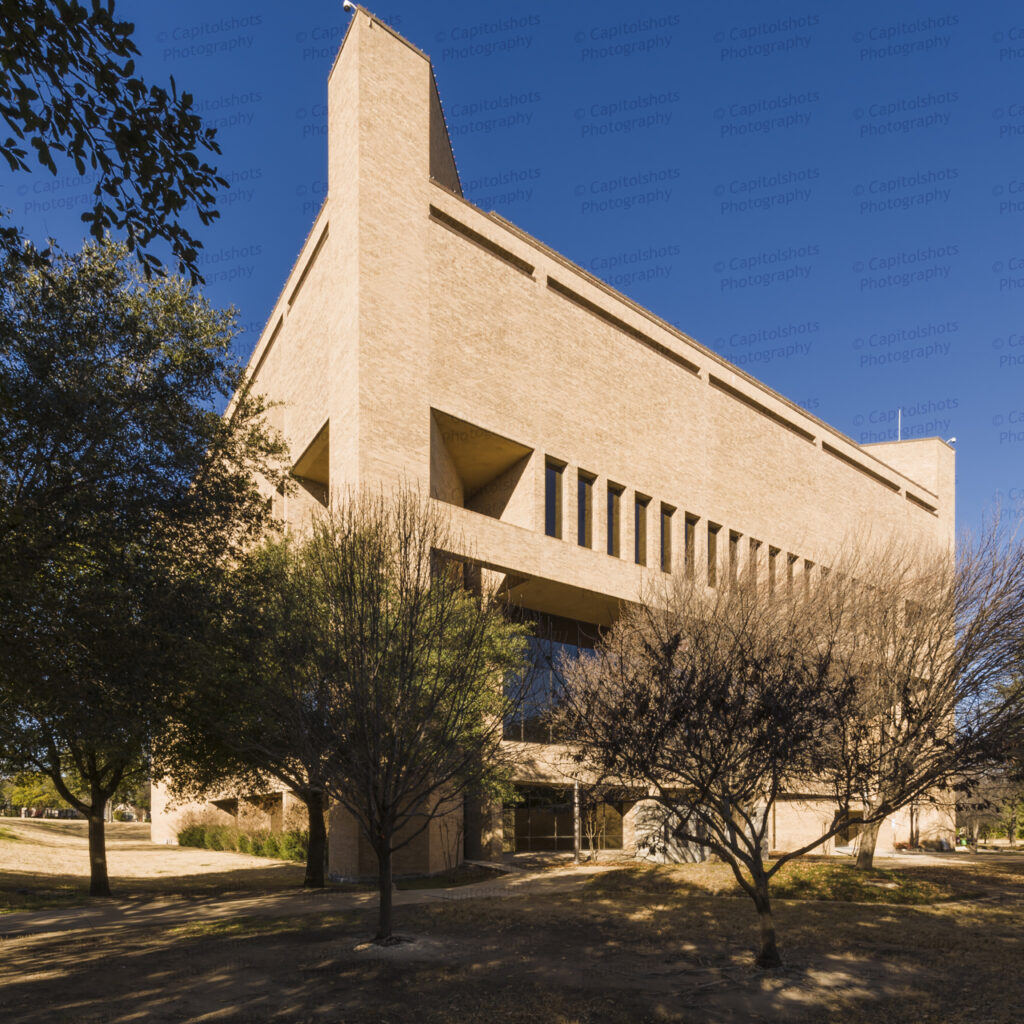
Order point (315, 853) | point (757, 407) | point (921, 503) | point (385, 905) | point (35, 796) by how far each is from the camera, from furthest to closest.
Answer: point (35, 796), point (921, 503), point (757, 407), point (315, 853), point (385, 905)

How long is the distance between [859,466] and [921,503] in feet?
34.1

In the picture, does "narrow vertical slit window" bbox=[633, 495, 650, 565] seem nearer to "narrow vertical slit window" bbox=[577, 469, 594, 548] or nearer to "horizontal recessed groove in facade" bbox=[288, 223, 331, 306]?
"narrow vertical slit window" bbox=[577, 469, 594, 548]

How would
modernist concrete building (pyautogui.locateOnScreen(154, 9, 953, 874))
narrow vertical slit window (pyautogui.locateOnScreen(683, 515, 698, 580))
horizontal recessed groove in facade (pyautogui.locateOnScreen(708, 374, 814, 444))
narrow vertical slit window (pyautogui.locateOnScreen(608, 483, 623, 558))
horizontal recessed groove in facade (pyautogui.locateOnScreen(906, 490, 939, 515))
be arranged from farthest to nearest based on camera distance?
horizontal recessed groove in facade (pyautogui.locateOnScreen(906, 490, 939, 515)) < horizontal recessed groove in facade (pyautogui.locateOnScreen(708, 374, 814, 444)) < narrow vertical slit window (pyautogui.locateOnScreen(683, 515, 698, 580)) < narrow vertical slit window (pyautogui.locateOnScreen(608, 483, 623, 558)) < modernist concrete building (pyautogui.locateOnScreen(154, 9, 953, 874))

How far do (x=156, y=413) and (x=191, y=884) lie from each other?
57.2 feet

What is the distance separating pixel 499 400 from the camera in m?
30.4

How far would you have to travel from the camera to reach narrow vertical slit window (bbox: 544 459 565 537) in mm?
32469

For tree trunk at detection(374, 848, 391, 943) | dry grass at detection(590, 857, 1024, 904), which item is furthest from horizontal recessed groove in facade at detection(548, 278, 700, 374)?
tree trunk at detection(374, 848, 391, 943)

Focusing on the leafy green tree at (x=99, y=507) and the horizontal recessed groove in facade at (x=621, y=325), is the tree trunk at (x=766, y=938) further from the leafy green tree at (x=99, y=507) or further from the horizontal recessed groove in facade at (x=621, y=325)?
the horizontal recessed groove in facade at (x=621, y=325)

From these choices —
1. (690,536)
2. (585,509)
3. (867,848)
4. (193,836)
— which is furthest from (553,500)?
(193,836)

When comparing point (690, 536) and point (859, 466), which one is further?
point (859, 466)

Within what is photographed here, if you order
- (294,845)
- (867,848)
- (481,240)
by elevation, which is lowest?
(294,845)

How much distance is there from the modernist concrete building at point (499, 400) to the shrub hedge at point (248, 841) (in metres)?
2.09

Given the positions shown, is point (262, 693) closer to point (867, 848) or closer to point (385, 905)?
point (385, 905)

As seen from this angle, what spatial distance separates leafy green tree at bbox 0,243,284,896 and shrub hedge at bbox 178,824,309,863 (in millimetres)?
17962
